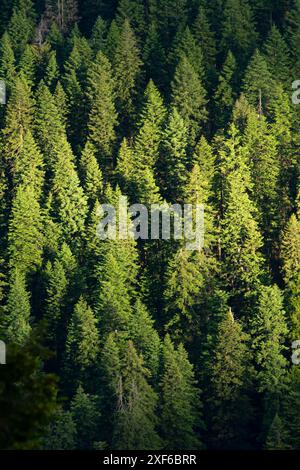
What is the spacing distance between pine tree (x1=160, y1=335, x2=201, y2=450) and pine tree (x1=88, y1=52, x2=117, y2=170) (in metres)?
28.1

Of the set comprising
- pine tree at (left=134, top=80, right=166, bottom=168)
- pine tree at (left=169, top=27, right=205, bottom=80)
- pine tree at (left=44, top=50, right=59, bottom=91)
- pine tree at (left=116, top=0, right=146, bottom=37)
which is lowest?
pine tree at (left=134, top=80, right=166, bottom=168)

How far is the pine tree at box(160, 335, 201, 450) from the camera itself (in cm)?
7938

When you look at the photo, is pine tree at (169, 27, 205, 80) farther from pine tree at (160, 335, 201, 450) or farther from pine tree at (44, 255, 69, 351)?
pine tree at (160, 335, 201, 450)

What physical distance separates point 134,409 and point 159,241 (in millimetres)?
18011

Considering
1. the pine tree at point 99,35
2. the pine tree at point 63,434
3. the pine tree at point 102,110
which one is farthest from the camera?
the pine tree at point 99,35

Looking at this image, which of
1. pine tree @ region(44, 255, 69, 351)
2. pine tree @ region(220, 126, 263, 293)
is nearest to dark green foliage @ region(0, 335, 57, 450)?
pine tree @ region(44, 255, 69, 351)

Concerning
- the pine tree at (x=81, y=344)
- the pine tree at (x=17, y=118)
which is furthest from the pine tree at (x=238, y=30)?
the pine tree at (x=81, y=344)

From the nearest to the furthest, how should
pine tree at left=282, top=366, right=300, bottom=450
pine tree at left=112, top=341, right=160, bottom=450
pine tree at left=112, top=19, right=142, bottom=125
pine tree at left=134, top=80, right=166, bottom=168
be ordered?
pine tree at left=112, top=341, right=160, bottom=450
pine tree at left=282, top=366, right=300, bottom=450
pine tree at left=134, top=80, right=166, bottom=168
pine tree at left=112, top=19, right=142, bottom=125

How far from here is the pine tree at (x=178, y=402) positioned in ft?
260

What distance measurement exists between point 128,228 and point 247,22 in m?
45.6

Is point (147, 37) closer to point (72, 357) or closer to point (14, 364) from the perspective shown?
point (72, 357)

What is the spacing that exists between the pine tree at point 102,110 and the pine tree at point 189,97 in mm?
5443

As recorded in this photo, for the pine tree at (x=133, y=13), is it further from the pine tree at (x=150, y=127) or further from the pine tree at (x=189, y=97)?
the pine tree at (x=150, y=127)

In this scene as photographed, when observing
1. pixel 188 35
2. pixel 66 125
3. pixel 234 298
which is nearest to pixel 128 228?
pixel 234 298
